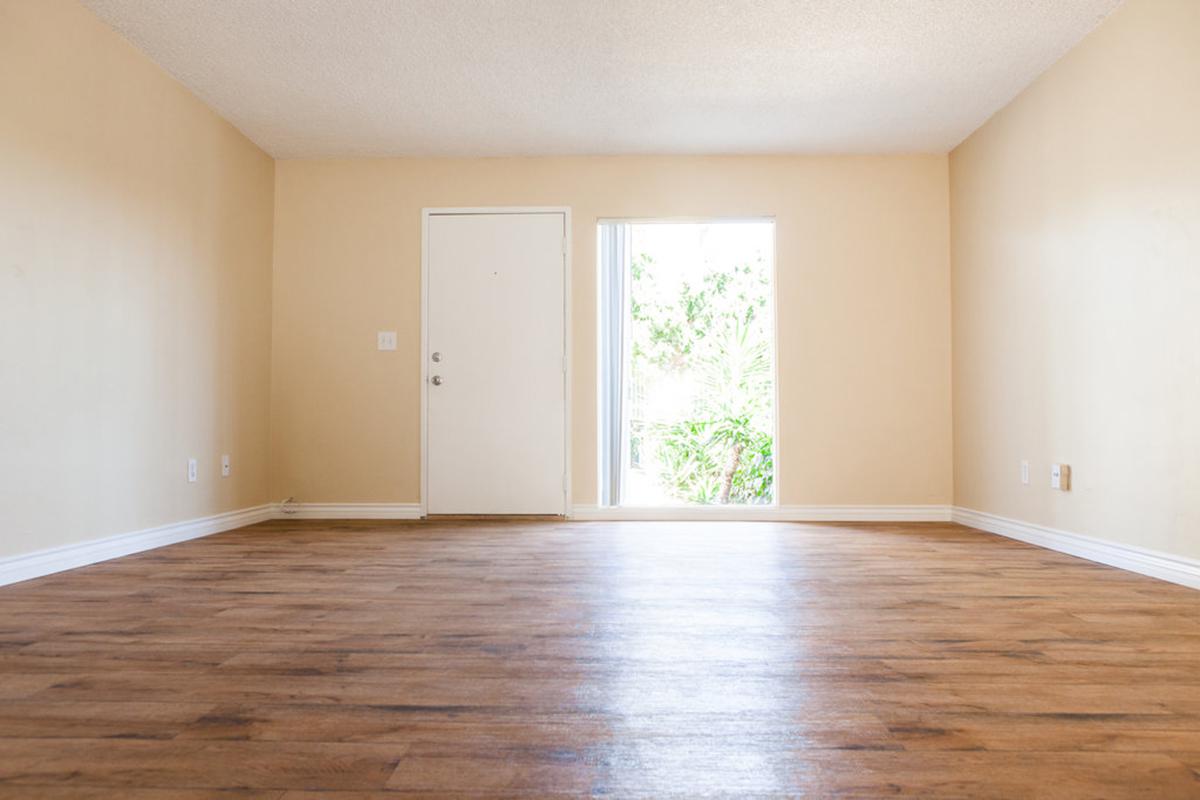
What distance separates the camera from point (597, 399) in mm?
4406

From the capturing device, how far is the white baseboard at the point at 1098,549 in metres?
2.53

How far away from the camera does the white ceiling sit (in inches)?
114

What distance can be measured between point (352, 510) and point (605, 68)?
3.02m

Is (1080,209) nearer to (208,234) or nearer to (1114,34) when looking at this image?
(1114,34)

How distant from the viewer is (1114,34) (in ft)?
9.39

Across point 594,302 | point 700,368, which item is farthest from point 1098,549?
point 700,368

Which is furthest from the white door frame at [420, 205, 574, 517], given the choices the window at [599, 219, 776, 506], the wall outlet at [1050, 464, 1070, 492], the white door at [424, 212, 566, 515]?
the wall outlet at [1050, 464, 1070, 492]

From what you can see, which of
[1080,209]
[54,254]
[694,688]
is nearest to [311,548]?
[54,254]

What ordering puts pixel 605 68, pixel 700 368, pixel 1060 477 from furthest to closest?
1. pixel 700 368
2. pixel 605 68
3. pixel 1060 477

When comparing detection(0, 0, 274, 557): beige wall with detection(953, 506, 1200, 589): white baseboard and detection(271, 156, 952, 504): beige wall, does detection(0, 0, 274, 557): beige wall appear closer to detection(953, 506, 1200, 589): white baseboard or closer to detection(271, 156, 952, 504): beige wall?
detection(271, 156, 952, 504): beige wall

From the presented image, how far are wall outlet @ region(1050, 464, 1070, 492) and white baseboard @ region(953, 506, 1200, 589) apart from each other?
0.67 ft

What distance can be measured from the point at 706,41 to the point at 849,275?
190 centimetres

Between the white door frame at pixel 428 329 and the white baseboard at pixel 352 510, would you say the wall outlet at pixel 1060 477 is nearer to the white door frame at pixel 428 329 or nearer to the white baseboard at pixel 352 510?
the white door frame at pixel 428 329

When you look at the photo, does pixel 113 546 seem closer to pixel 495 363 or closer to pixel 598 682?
pixel 495 363
